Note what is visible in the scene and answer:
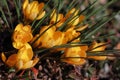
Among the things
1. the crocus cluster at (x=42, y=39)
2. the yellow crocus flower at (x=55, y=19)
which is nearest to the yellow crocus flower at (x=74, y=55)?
the crocus cluster at (x=42, y=39)

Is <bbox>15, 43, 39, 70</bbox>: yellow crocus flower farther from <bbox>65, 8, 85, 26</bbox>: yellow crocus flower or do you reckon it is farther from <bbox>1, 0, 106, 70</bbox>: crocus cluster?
<bbox>65, 8, 85, 26</bbox>: yellow crocus flower

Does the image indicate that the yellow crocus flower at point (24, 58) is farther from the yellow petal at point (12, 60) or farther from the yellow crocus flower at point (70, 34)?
the yellow crocus flower at point (70, 34)

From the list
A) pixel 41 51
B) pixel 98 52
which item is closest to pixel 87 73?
pixel 98 52

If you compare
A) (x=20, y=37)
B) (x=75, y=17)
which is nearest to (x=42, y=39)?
(x=20, y=37)

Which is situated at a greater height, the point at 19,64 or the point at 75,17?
the point at 75,17

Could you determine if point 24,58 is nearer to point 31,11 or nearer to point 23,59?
point 23,59

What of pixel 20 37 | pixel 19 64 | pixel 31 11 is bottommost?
pixel 19 64

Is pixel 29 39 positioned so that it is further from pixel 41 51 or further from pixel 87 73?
pixel 87 73

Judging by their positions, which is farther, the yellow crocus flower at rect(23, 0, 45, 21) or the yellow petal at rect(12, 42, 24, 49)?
the yellow crocus flower at rect(23, 0, 45, 21)

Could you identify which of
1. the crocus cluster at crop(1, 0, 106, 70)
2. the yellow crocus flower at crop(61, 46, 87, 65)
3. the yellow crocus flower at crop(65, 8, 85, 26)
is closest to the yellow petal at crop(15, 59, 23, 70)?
the crocus cluster at crop(1, 0, 106, 70)
